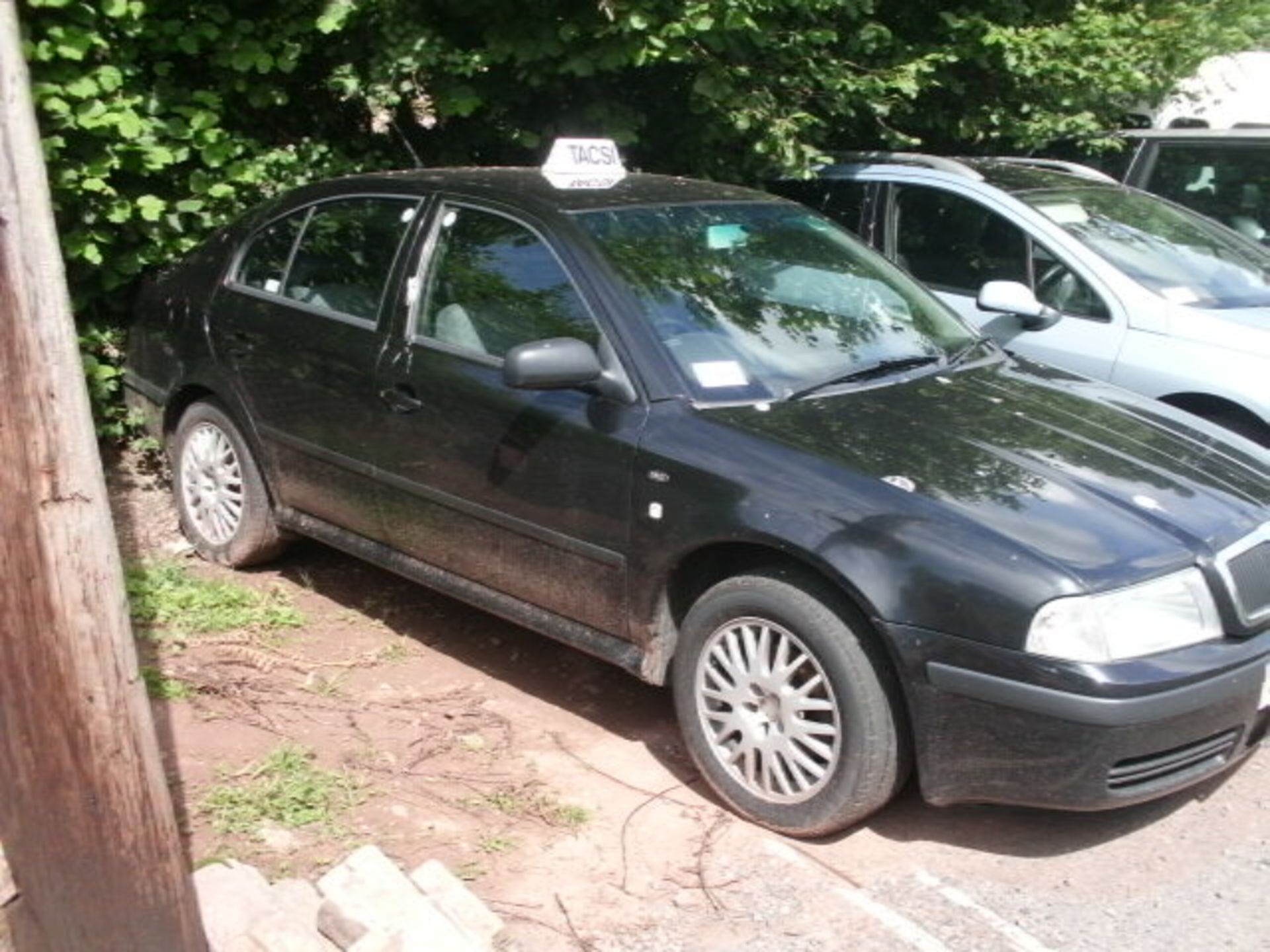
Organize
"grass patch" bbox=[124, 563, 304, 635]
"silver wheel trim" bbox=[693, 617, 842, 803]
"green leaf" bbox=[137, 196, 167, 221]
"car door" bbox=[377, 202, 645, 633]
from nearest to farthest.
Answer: "silver wheel trim" bbox=[693, 617, 842, 803], "car door" bbox=[377, 202, 645, 633], "grass patch" bbox=[124, 563, 304, 635], "green leaf" bbox=[137, 196, 167, 221]

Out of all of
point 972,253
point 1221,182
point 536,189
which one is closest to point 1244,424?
point 972,253

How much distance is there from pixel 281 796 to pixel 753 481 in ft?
5.19

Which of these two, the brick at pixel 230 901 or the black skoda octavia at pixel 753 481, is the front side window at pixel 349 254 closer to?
the black skoda octavia at pixel 753 481

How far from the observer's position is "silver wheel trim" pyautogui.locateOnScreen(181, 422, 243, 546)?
Answer: 539cm

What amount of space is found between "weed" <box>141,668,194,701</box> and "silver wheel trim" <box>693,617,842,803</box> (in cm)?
176

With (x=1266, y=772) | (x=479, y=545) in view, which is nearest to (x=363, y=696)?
(x=479, y=545)

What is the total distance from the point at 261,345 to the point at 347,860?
238 cm

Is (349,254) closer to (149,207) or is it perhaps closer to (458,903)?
(149,207)

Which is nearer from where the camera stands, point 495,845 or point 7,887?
point 7,887

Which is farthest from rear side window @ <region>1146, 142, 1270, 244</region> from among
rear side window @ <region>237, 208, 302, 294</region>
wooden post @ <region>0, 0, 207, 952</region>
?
wooden post @ <region>0, 0, 207, 952</region>

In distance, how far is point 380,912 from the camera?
305 cm

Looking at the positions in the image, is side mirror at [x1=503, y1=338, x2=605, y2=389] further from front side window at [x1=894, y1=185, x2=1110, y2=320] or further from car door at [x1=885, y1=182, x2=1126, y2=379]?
front side window at [x1=894, y1=185, x2=1110, y2=320]

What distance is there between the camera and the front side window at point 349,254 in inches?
188

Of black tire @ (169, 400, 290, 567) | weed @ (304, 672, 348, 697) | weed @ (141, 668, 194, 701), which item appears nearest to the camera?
weed @ (141, 668, 194, 701)
